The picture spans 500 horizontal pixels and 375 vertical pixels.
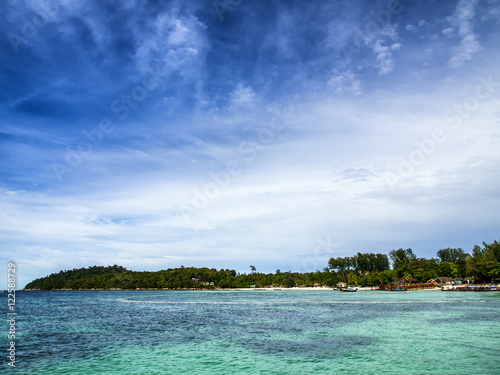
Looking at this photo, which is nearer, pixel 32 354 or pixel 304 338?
pixel 32 354

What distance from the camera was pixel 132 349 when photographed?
27344 millimetres

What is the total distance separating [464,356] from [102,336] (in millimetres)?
31594

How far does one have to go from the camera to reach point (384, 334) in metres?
31.8

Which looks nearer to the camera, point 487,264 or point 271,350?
point 271,350

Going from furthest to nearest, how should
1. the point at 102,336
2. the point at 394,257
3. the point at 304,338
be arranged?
the point at 394,257 → the point at 102,336 → the point at 304,338

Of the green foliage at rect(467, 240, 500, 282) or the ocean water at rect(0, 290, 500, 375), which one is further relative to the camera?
the green foliage at rect(467, 240, 500, 282)

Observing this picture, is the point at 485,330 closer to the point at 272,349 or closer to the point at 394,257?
the point at 272,349

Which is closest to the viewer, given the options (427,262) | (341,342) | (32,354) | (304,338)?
(32,354)

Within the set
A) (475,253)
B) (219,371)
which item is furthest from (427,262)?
(219,371)

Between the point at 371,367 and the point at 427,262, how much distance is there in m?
172

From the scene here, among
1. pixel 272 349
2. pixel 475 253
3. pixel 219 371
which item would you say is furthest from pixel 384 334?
pixel 475 253

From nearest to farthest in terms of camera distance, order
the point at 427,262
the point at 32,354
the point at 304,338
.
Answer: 1. the point at 32,354
2. the point at 304,338
3. the point at 427,262

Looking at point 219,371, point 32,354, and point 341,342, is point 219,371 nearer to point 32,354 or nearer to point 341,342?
point 341,342

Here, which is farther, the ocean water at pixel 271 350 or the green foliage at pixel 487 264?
the green foliage at pixel 487 264
